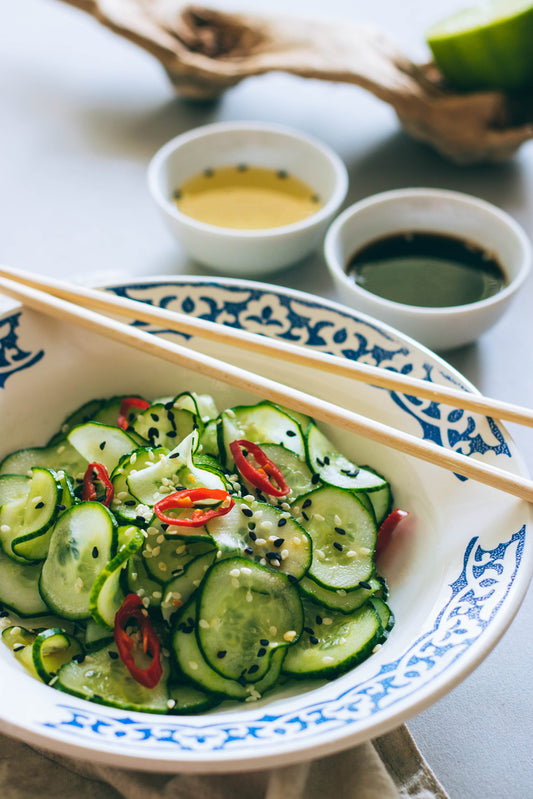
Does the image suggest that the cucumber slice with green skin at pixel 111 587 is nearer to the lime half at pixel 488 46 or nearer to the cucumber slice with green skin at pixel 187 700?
the cucumber slice with green skin at pixel 187 700

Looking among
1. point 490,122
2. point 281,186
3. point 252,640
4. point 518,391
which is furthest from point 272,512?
point 490,122

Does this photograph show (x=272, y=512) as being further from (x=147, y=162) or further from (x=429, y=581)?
(x=147, y=162)

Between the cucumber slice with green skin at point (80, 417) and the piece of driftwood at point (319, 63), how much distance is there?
190 cm

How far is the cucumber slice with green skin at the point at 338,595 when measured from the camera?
1549 millimetres

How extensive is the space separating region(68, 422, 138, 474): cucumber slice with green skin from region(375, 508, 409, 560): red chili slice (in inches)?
25.3

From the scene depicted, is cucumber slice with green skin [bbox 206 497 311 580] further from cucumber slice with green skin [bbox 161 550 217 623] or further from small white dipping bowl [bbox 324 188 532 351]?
small white dipping bowl [bbox 324 188 532 351]

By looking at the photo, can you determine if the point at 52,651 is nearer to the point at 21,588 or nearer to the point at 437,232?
the point at 21,588

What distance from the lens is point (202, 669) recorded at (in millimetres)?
1453

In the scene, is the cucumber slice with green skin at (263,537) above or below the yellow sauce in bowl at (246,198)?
below

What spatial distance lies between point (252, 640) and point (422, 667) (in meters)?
0.35

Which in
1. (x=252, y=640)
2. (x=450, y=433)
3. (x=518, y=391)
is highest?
(x=450, y=433)

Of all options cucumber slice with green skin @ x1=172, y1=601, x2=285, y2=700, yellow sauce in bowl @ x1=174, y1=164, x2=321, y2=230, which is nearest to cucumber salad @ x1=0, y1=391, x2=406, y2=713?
cucumber slice with green skin @ x1=172, y1=601, x2=285, y2=700

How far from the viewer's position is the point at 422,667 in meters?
1.32

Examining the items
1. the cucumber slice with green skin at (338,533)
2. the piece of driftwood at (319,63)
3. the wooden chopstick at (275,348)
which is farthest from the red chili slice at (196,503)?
the piece of driftwood at (319,63)
